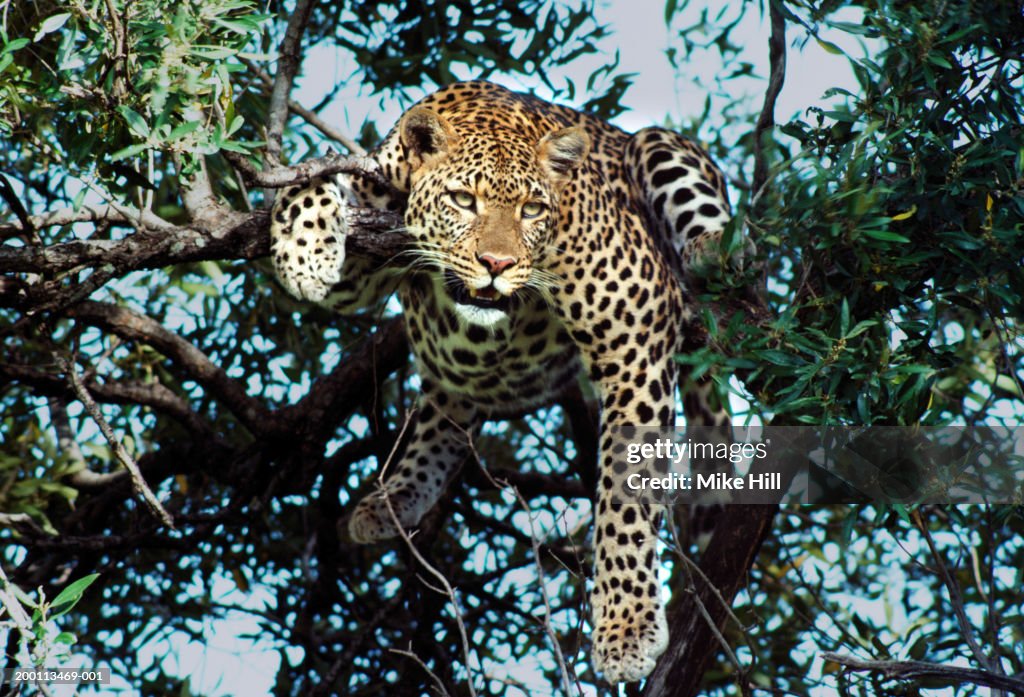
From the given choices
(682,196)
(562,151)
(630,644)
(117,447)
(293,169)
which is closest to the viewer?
(293,169)

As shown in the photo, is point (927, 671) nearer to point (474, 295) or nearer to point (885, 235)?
point (885, 235)

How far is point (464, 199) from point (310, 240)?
73 centimetres

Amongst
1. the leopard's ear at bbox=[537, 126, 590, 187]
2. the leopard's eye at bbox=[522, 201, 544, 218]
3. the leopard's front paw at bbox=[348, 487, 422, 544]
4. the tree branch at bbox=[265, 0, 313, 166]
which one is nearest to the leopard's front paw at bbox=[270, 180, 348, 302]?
the tree branch at bbox=[265, 0, 313, 166]

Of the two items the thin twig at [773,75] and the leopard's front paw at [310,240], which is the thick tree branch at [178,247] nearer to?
the leopard's front paw at [310,240]

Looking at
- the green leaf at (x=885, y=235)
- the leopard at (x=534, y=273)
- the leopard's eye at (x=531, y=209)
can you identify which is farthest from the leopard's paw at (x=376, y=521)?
the green leaf at (x=885, y=235)

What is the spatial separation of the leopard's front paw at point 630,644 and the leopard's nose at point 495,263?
1.58 m

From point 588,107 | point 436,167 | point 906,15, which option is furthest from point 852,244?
point 588,107

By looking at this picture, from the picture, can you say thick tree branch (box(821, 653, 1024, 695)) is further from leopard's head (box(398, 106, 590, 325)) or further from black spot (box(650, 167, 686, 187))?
black spot (box(650, 167, 686, 187))

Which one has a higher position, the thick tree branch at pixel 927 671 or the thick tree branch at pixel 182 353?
the thick tree branch at pixel 182 353

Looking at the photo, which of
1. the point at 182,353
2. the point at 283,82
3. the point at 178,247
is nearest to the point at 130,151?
the point at 178,247

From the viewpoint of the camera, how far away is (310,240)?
5.96 metres

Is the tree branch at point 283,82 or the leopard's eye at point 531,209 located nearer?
the tree branch at point 283,82

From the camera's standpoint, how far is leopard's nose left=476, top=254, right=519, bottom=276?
604 cm

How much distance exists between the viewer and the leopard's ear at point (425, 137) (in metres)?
6.29
